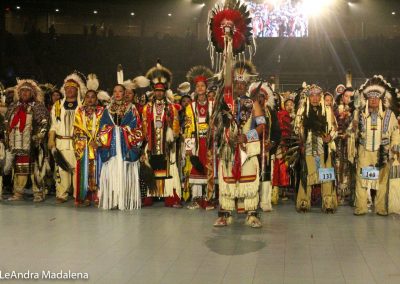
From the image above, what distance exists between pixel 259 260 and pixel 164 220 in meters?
2.29

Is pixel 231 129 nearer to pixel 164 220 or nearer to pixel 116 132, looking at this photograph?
pixel 164 220

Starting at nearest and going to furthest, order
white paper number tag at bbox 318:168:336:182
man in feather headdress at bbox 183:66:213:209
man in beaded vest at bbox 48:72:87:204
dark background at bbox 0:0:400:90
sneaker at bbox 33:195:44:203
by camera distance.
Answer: white paper number tag at bbox 318:168:336:182, man in feather headdress at bbox 183:66:213:209, man in beaded vest at bbox 48:72:87:204, sneaker at bbox 33:195:44:203, dark background at bbox 0:0:400:90

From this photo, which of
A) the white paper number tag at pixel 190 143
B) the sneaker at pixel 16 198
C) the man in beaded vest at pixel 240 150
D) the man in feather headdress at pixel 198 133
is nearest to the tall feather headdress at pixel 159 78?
the man in feather headdress at pixel 198 133

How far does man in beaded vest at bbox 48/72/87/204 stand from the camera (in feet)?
29.7

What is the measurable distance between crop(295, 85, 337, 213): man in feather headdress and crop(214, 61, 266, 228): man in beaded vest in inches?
59.5

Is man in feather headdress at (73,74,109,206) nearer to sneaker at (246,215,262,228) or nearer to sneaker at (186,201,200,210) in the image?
sneaker at (186,201,200,210)

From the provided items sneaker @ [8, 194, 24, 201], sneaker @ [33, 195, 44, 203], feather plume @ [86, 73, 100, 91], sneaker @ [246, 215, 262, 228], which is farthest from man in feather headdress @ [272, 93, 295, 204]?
sneaker @ [8, 194, 24, 201]

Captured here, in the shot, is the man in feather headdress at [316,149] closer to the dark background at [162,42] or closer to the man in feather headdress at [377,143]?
the man in feather headdress at [377,143]

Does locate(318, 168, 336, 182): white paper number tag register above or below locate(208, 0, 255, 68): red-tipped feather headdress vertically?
below

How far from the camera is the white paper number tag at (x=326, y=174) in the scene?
8.27 metres

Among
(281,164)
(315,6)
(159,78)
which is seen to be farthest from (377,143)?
(315,6)

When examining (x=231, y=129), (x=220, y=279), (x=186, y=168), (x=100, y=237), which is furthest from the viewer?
(x=186, y=168)

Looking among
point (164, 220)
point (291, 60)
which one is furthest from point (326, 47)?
point (164, 220)

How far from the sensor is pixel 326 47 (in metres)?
23.7
